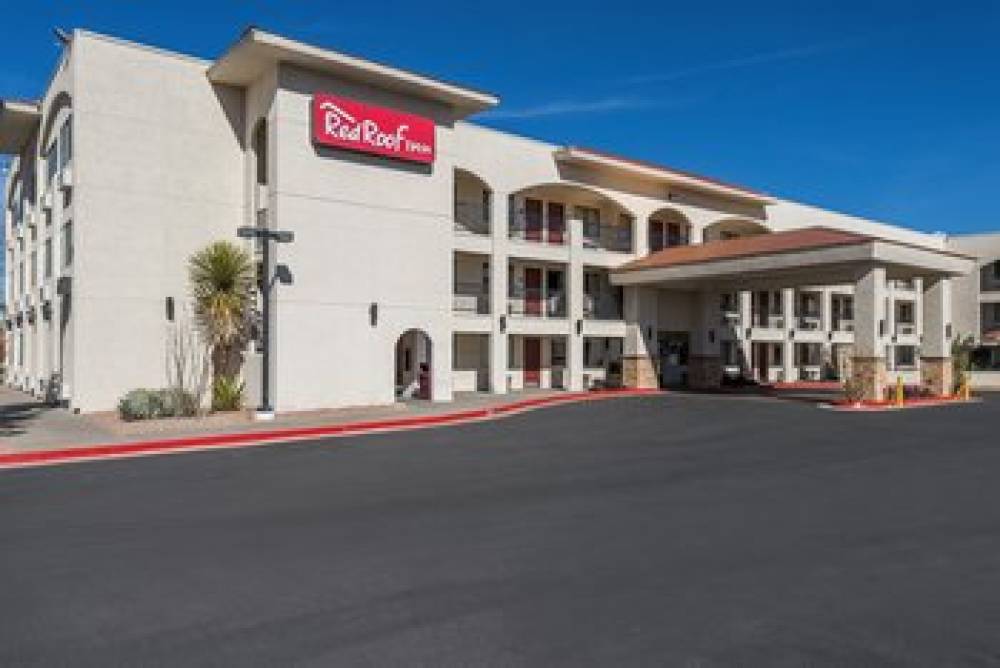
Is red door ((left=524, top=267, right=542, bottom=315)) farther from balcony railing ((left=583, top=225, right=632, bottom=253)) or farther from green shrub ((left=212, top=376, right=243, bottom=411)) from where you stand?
green shrub ((left=212, top=376, right=243, bottom=411))

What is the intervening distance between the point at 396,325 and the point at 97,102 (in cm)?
1021

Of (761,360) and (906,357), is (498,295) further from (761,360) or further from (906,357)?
(906,357)

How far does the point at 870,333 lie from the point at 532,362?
13.4 metres

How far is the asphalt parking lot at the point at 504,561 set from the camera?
16.4 feet

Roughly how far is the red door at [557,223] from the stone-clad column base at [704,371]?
8810 millimetres

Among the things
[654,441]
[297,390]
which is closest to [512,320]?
[297,390]

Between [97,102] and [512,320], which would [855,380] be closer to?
[512,320]

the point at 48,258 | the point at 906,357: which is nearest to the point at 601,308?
the point at 48,258

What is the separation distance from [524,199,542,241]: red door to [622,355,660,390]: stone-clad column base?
6641 millimetres

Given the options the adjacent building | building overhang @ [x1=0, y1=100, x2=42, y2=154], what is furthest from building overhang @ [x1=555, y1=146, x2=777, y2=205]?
building overhang @ [x1=0, y1=100, x2=42, y2=154]

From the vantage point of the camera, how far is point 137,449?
15.0 m

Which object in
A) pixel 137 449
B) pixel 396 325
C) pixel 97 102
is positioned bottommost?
pixel 137 449

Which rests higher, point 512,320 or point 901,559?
point 512,320

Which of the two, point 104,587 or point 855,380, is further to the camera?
point 855,380
